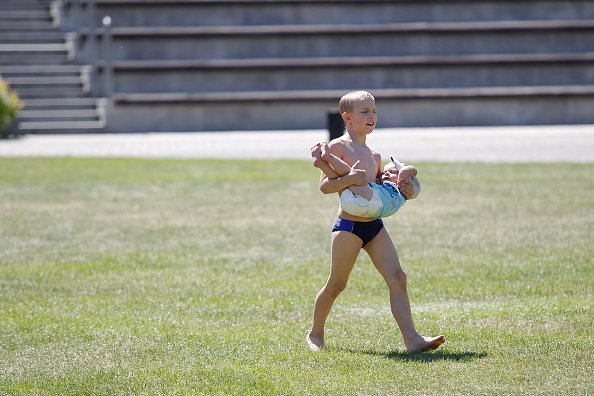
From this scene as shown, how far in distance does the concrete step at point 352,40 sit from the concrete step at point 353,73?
0.43m

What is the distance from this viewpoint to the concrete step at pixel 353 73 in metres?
27.8

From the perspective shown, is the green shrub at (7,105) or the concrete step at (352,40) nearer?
the green shrub at (7,105)

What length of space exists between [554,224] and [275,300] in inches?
185

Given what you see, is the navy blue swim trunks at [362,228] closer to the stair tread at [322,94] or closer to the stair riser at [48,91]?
the stair tread at [322,94]

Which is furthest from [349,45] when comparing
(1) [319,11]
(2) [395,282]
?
(2) [395,282]

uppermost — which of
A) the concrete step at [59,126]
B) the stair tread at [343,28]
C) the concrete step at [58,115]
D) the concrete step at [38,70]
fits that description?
the stair tread at [343,28]

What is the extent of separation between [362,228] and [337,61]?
71.0ft

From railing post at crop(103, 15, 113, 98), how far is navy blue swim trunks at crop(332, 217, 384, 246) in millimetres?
19864

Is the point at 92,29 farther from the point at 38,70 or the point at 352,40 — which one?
the point at 352,40

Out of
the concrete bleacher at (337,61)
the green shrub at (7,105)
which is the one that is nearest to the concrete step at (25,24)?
the concrete bleacher at (337,61)

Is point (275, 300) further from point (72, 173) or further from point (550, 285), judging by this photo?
point (72, 173)

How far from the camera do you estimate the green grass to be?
6.11m

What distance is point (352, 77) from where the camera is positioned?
28.2m

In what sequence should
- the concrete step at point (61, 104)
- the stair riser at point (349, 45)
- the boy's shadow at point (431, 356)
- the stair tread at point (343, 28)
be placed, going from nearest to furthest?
the boy's shadow at point (431, 356) → the concrete step at point (61, 104) → the stair tread at point (343, 28) → the stair riser at point (349, 45)
